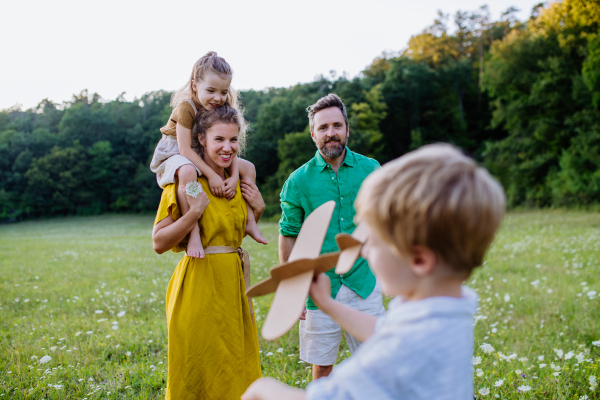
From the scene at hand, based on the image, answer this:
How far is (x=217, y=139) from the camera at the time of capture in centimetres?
282

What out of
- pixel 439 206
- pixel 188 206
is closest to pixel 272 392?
pixel 439 206

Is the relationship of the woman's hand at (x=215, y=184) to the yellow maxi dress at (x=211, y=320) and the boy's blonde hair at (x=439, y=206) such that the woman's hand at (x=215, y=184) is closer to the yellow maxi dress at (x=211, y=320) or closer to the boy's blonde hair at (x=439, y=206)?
the yellow maxi dress at (x=211, y=320)

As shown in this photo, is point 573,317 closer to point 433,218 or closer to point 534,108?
point 433,218

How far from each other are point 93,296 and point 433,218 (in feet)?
25.5

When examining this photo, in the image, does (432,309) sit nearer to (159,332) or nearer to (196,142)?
(196,142)

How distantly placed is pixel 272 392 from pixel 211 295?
1.59m

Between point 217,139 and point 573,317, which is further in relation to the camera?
point 573,317

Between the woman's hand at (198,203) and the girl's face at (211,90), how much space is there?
670 millimetres

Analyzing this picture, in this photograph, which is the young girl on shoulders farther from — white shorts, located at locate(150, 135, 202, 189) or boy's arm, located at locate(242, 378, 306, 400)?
boy's arm, located at locate(242, 378, 306, 400)

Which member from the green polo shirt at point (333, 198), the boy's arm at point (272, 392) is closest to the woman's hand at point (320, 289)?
the boy's arm at point (272, 392)

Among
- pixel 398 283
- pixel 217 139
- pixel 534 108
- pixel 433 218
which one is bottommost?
pixel 398 283

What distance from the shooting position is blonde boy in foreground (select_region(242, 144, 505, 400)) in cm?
102

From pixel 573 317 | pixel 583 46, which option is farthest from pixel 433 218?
pixel 583 46

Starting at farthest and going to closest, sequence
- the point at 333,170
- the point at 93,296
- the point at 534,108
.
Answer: the point at 534,108 → the point at 93,296 → the point at 333,170
